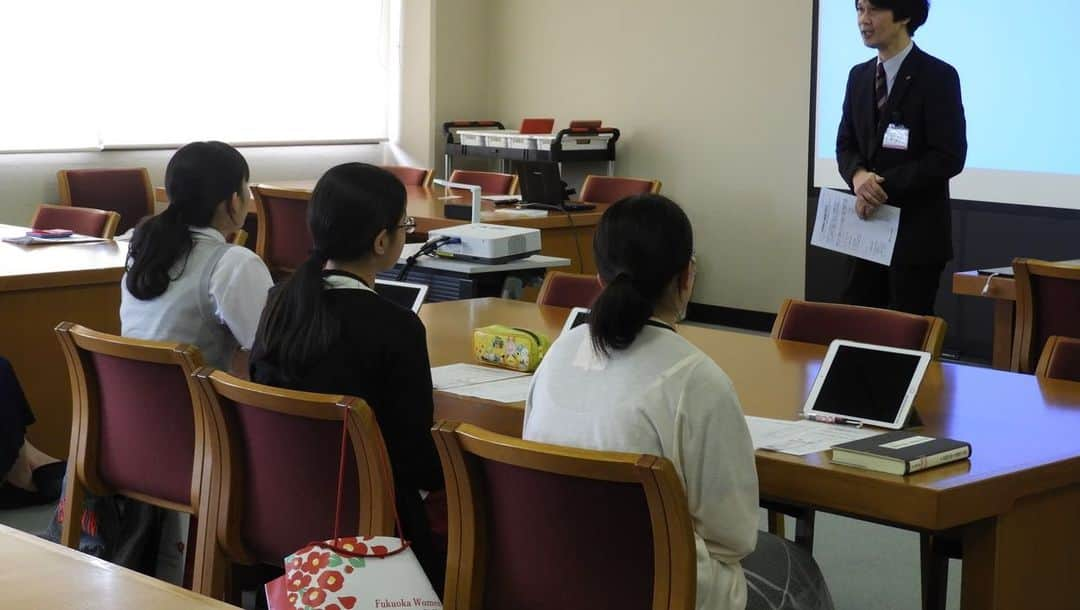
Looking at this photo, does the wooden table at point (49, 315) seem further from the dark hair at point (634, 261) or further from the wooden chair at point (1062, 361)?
the wooden chair at point (1062, 361)

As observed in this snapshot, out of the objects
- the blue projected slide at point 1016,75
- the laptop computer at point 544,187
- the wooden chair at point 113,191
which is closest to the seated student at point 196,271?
the laptop computer at point 544,187

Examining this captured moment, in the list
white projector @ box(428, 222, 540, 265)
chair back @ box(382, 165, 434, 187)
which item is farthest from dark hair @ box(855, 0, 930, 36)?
chair back @ box(382, 165, 434, 187)

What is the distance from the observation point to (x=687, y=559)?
5.50ft

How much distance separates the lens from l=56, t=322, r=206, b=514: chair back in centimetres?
240

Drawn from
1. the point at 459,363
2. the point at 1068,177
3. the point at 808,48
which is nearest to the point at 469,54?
the point at 808,48

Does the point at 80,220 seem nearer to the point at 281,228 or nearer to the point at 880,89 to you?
the point at 281,228

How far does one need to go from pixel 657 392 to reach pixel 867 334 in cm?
127

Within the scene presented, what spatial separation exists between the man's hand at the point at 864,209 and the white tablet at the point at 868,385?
152 cm

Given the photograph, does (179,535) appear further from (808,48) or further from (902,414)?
(808,48)

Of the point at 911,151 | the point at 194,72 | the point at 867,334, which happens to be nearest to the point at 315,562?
the point at 867,334

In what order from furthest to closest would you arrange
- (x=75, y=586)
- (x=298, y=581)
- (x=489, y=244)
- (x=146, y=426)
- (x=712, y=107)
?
(x=712, y=107) < (x=489, y=244) < (x=146, y=426) < (x=298, y=581) < (x=75, y=586)

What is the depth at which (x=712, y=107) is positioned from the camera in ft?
24.6

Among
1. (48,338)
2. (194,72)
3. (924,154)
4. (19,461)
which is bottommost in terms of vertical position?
(19,461)

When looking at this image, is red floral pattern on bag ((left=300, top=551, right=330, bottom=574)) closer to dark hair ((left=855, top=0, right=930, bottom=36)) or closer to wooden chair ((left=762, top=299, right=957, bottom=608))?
wooden chair ((left=762, top=299, right=957, bottom=608))
